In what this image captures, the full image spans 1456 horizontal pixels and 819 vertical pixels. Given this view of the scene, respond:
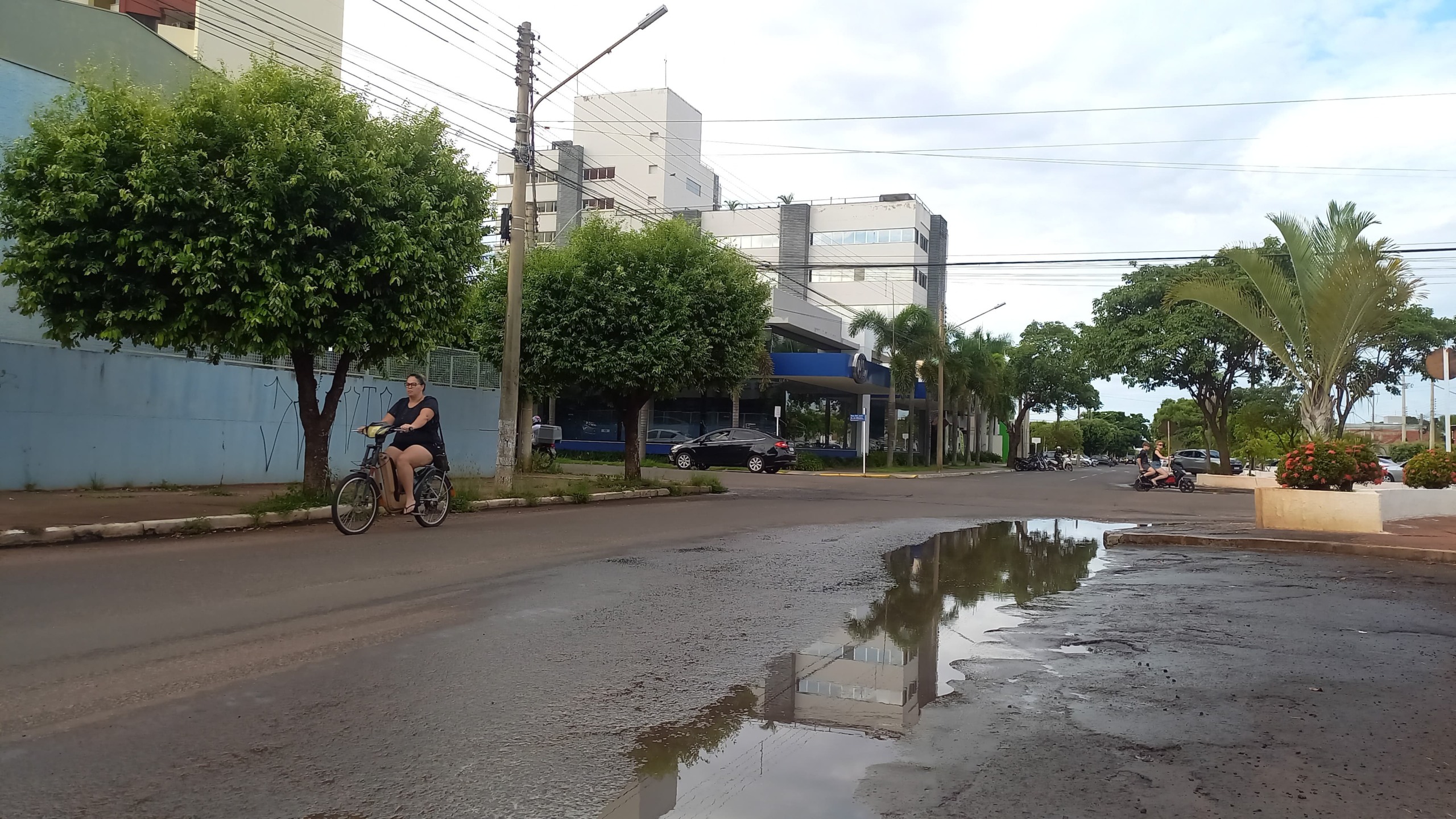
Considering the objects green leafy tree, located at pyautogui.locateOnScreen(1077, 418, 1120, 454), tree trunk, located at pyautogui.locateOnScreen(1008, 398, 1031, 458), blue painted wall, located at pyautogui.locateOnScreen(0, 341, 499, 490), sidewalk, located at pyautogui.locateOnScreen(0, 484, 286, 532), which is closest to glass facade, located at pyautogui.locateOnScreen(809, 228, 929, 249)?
tree trunk, located at pyautogui.locateOnScreen(1008, 398, 1031, 458)

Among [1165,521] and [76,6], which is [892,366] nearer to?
[1165,521]

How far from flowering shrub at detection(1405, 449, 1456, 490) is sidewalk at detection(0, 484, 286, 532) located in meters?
18.0

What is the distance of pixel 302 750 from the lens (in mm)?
3867

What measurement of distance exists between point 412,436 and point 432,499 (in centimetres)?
81

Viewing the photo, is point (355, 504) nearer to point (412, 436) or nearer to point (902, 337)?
point (412, 436)

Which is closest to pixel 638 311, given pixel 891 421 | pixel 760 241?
pixel 891 421

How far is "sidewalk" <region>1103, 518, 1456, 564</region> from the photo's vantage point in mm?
10945

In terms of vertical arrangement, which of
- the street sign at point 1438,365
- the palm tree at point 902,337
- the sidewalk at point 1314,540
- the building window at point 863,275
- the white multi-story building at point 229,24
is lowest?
the sidewalk at point 1314,540

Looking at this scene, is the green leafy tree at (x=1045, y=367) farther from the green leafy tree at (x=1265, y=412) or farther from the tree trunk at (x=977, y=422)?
the green leafy tree at (x=1265, y=412)

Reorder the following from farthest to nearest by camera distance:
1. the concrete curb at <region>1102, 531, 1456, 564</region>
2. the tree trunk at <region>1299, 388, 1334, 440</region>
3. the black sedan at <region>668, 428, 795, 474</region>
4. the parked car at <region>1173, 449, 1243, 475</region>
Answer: the parked car at <region>1173, 449, 1243, 475</region>
the black sedan at <region>668, 428, 795, 474</region>
the tree trunk at <region>1299, 388, 1334, 440</region>
the concrete curb at <region>1102, 531, 1456, 564</region>

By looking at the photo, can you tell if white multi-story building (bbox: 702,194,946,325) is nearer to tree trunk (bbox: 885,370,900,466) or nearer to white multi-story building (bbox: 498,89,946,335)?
white multi-story building (bbox: 498,89,946,335)

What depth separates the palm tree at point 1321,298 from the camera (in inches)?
589

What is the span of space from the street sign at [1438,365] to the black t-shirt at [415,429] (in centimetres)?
1603

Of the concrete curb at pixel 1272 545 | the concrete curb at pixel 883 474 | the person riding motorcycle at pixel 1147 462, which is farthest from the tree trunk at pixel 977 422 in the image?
the concrete curb at pixel 1272 545
